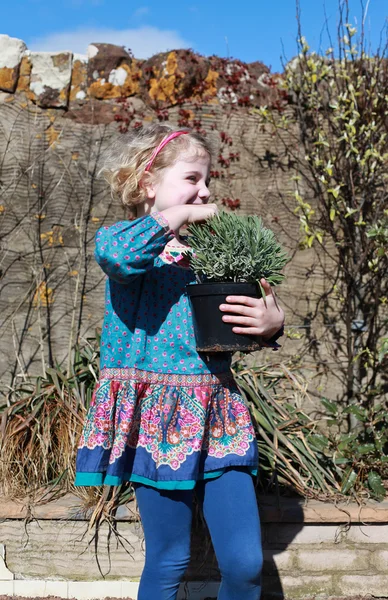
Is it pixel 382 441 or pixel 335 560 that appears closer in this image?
pixel 335 560

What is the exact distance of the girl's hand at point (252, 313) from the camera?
1948mm

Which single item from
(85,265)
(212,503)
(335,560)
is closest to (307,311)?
(85,265)

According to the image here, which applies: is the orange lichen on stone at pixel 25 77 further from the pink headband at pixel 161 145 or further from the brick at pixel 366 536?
the brick at pixel 366 536

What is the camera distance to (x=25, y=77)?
13.5 ft

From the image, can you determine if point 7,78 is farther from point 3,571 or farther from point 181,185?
point 3,571

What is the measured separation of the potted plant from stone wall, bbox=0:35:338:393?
2.19m

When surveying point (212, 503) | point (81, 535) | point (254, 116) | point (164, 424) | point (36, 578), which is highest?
point (254, 116)

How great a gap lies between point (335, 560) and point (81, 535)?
3.57 ft

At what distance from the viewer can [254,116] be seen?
13.9 feet

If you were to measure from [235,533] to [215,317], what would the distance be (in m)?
0.63

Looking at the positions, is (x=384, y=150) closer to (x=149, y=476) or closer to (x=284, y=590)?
(x=284, y=590)

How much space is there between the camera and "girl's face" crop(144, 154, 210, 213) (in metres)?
2.10

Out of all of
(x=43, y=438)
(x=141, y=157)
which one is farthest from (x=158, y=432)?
(x=43, y=438)

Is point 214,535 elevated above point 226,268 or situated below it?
below
